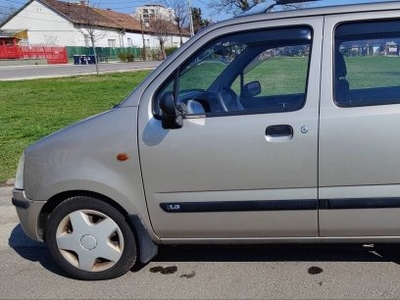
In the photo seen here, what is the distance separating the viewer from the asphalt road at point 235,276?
2805mm

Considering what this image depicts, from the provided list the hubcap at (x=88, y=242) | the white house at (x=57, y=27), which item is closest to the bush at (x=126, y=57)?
the white house at (x=57, y=27)

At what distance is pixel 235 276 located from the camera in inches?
119

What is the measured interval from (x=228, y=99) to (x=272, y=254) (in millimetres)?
1283

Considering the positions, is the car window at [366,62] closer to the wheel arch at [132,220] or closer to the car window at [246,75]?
the car window at [246,75]

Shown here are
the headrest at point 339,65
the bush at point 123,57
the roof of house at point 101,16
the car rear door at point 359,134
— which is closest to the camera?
the car rear door at point 359,134

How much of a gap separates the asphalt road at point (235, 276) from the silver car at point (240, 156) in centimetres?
19

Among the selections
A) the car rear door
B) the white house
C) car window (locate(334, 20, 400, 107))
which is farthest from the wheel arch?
the white house

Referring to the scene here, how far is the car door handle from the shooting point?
2637 mm

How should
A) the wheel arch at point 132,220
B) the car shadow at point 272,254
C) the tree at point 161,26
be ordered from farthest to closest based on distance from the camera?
the tree at point 161,26 → the car shadow at point 272,254 → the wheel arch at point 132,220

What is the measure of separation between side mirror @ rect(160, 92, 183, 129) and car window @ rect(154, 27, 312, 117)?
12cm

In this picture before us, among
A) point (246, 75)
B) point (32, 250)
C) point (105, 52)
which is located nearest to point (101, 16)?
point (105, 52)

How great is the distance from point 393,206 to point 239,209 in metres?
0.98

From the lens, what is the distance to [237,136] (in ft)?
8.75

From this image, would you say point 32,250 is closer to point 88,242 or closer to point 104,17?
point 88,242
